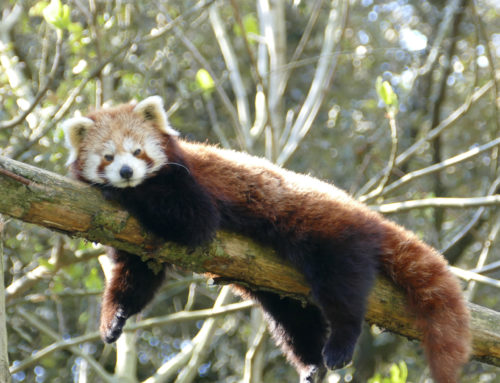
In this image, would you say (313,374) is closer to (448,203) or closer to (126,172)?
(448,203)

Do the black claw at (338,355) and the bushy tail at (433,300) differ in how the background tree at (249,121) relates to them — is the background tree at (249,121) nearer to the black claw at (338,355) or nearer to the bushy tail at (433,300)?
the bushy tail at (433,300)

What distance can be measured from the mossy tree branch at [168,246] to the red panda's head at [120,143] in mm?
285

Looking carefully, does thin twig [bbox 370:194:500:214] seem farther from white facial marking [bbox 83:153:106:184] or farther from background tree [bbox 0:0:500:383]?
white facial marking [bbox 83:153:106:184]

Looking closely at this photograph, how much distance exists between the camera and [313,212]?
3676mm

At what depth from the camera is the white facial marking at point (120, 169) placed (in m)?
3.31

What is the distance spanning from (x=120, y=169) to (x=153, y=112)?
67 cm

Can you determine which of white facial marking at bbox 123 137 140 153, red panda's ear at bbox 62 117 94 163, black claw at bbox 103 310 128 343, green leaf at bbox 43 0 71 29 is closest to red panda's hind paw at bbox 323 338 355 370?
black claw at bbox 103 310 128 343

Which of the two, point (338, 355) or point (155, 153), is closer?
point (338, 355)

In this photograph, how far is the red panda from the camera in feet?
10.9

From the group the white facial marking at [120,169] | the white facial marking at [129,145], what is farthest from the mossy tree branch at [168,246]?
the white facial marking at [129,145]

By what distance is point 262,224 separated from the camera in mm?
3607

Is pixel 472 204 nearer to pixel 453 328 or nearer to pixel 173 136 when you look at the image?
pixel 453 328

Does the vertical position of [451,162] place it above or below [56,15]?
below

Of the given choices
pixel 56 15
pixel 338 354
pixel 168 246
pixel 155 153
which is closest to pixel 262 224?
pixel 168 246
